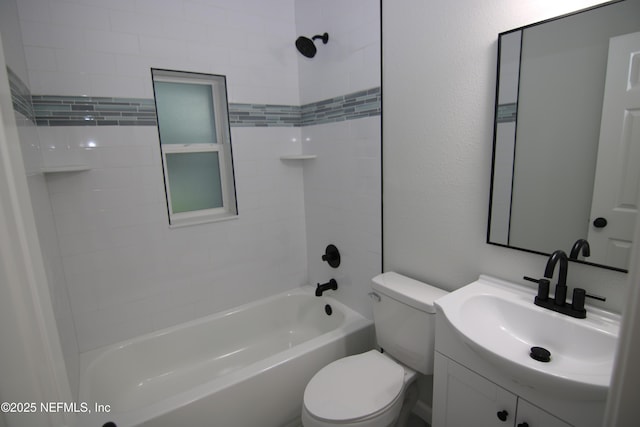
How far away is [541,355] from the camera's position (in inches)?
44.1

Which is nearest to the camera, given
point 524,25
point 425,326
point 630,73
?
point 630,73

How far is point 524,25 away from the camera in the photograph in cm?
126

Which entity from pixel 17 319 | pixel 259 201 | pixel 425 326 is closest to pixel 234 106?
pixel 259 201

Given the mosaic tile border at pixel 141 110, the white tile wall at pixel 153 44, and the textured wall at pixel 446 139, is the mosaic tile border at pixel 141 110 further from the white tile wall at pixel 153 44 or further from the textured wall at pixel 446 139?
the textured wall at pixel 446 139

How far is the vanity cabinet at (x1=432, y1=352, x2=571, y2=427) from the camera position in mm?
1069

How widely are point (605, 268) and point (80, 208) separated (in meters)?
2.46

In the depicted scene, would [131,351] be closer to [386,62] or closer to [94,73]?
[94,73]

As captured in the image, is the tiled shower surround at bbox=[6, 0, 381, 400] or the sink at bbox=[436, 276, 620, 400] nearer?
the sink at bbox=[436, 276, 620, 400]

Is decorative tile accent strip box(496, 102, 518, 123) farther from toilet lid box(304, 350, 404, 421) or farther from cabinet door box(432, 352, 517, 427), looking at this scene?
toilet lid box(304, 350, 404, 421)

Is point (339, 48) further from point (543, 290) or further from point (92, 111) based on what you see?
point (543, 290)

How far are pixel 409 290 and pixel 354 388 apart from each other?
20.8 inches

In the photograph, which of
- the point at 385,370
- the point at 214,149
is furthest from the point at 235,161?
the point at 385,370

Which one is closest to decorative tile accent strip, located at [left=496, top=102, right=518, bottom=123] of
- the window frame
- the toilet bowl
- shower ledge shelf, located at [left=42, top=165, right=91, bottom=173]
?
the toilet bowl

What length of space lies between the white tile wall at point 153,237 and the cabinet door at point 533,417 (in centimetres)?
185
